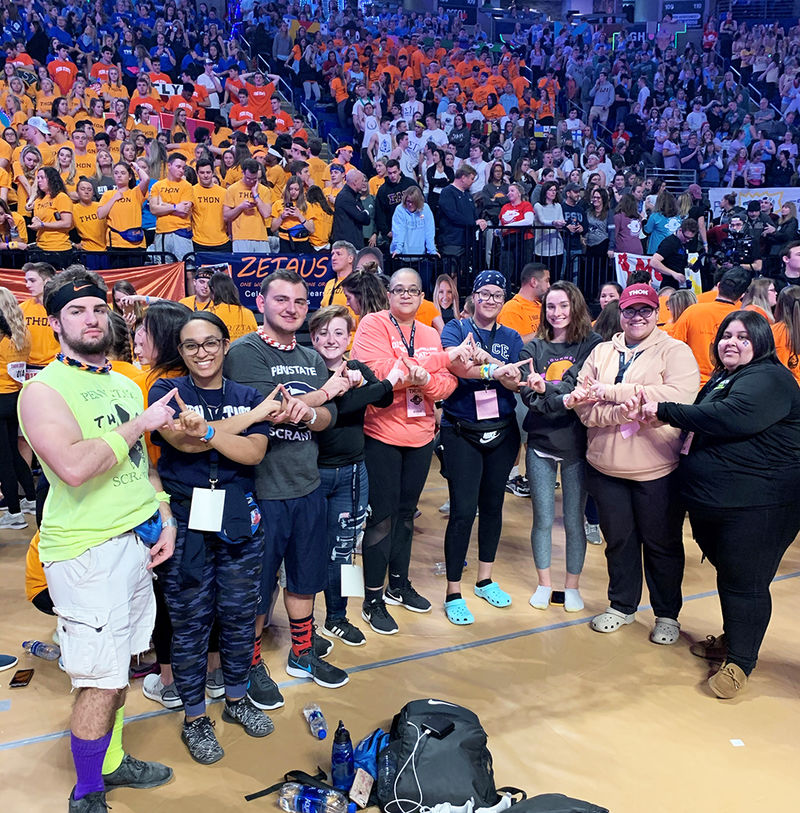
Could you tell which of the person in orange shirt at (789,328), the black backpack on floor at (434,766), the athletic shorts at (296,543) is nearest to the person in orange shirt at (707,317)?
the person in orange shirt at (789,328)

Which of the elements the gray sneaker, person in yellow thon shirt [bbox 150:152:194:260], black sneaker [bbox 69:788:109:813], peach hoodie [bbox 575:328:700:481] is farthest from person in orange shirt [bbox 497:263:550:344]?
black sneaker [bbox 69:788:109:813]

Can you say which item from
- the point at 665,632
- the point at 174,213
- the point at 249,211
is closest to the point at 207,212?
the point at 174,213

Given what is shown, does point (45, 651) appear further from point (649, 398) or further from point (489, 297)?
point (649, 398)

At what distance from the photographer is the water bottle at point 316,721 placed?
337 cm

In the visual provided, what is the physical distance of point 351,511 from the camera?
3938 mm

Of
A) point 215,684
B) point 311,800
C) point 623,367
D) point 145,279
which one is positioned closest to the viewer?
point 311,800

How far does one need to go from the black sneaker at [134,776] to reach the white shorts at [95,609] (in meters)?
0.52

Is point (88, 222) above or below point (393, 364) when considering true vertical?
above

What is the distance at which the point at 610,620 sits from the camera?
433 cm

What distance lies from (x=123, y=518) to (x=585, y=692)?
2316mm

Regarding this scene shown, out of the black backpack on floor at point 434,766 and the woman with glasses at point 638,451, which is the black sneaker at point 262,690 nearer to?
the black backpack on floor at point 434,766

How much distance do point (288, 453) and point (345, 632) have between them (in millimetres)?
1252

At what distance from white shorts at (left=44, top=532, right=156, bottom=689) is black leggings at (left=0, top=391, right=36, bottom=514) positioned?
10.4 ft

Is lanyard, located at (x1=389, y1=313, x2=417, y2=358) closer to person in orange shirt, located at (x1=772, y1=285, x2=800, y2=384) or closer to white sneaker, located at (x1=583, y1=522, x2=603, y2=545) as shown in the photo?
white sneaker, located at (x1=583, y1=522, x2=603, y2=545)
